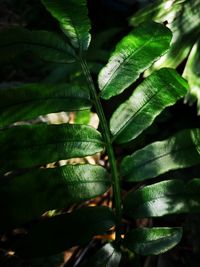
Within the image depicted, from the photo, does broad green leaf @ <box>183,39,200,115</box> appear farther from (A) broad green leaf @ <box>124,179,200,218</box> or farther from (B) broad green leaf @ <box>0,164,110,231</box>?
(B) broad green leaf @ <box>0,164,110,231</box>

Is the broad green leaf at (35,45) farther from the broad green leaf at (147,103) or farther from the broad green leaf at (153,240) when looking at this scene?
the broad green leaf at (153,240)

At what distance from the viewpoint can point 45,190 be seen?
3.24 feet

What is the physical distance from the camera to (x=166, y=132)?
178 centimetres

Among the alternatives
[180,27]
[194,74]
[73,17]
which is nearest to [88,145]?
[73,17]

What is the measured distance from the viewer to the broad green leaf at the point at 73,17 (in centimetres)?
106

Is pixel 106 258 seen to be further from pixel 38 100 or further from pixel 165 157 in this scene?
pixel 38 100

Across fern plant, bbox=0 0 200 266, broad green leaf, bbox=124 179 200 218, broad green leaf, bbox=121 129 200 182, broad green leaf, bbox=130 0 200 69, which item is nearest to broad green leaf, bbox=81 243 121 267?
fern plant, bbox=0 0 200 266

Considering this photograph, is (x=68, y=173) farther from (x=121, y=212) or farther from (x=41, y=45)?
(x=41, y=45)

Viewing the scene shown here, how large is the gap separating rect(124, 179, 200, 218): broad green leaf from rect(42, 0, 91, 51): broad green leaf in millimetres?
556

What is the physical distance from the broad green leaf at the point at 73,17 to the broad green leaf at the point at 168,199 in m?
0.56

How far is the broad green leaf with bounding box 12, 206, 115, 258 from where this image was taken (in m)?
0.98

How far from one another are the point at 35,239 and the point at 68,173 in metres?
0.23

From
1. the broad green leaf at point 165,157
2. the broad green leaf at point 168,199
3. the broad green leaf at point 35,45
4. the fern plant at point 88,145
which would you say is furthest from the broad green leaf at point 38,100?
the broad green leaf at point 168,199

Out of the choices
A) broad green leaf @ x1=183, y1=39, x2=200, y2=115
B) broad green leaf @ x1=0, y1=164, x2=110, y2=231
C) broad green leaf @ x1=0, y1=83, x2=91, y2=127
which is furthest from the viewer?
broad green leaf @ x1=183, y1=39, x2=200, y2=115
